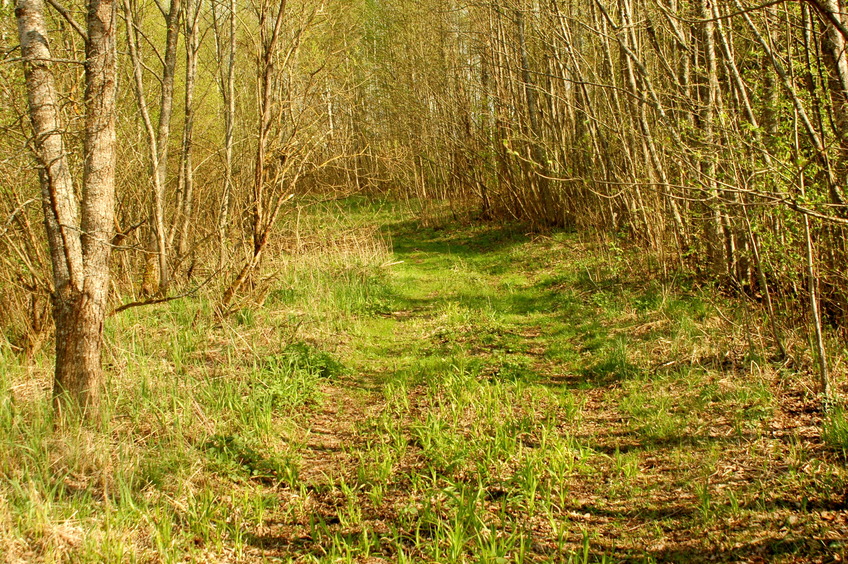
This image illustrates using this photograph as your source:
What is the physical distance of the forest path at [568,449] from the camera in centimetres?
298

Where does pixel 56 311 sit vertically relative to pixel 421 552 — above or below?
above

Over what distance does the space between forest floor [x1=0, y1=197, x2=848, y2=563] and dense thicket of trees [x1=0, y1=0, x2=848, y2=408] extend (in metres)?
0.61

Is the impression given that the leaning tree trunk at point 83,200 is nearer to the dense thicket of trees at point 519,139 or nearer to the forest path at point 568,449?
the dense thicket of trees at point 519,139

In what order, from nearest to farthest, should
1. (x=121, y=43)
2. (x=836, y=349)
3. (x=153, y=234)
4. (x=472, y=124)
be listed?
(x=836, y=349) → (x=153, y=234) → (x=121, y=43) → (x=472, y=124)

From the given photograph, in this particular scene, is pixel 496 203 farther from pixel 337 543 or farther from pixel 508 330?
pixel 337 543

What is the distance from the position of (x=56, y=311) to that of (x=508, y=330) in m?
4.16

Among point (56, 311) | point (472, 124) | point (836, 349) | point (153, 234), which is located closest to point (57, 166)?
point (56, 311)

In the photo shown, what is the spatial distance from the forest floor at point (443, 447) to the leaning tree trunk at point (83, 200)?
16.7 inches

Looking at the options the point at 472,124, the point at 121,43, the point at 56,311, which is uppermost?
the point at 121,43

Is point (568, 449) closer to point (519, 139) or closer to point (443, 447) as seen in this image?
point (443, 447)

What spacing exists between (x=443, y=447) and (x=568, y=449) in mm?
766

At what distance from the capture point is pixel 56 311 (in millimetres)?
3646

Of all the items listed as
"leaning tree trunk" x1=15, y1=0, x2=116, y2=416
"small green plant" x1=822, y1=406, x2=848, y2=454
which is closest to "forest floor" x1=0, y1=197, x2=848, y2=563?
"small green plant" x1=822, y1=406, x2=848, y2=454

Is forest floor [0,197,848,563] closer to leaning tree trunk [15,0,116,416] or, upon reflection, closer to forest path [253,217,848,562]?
forest path [253,217,848,562]
